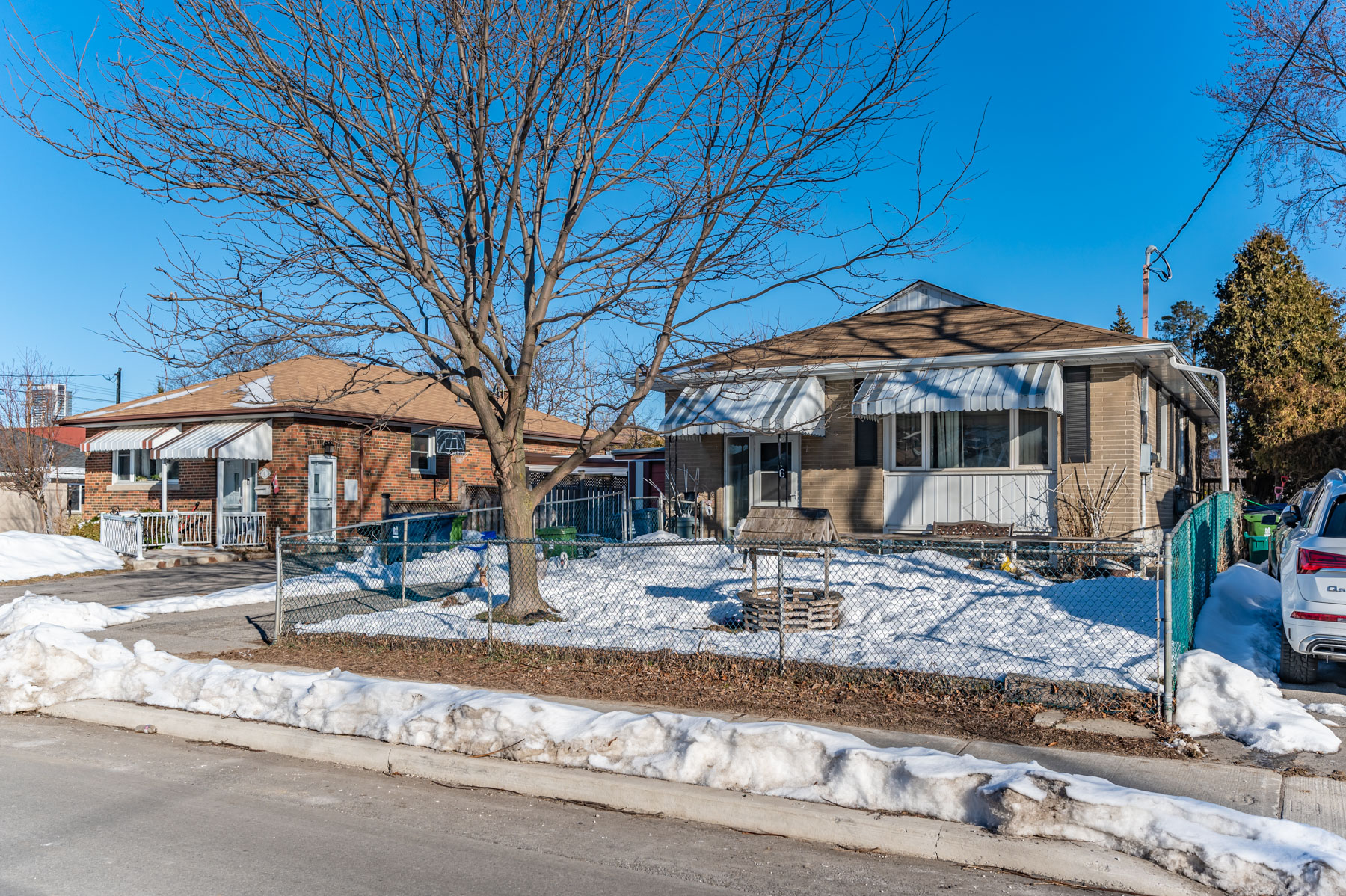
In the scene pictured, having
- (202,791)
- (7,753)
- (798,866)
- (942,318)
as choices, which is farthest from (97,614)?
(942,318)

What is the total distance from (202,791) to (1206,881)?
5.45 metres

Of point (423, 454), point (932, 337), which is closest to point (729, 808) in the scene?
point (932, 337)

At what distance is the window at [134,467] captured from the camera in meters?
24.9

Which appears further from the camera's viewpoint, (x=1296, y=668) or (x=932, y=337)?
(x=932, y=337)

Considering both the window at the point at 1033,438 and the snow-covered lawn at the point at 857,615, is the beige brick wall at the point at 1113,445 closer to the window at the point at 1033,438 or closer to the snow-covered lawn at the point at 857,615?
the window at the point at 1033,438

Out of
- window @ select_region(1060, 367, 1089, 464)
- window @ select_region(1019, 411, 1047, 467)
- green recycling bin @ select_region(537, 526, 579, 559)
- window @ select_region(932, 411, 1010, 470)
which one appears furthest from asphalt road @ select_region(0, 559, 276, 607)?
window @ select_region(1060, 367, 1089, 464)

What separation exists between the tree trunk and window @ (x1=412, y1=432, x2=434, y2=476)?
14.7m

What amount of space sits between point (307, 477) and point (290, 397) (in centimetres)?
193

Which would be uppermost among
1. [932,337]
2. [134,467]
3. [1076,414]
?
[932,337]

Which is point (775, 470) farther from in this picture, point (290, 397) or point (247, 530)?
point (247, 530)

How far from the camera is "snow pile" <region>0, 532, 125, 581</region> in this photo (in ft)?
57.7

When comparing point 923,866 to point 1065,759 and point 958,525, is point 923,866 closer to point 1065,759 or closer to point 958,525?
point 1065,759

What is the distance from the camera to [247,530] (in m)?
22.1

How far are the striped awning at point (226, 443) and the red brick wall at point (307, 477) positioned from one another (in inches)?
10.8
